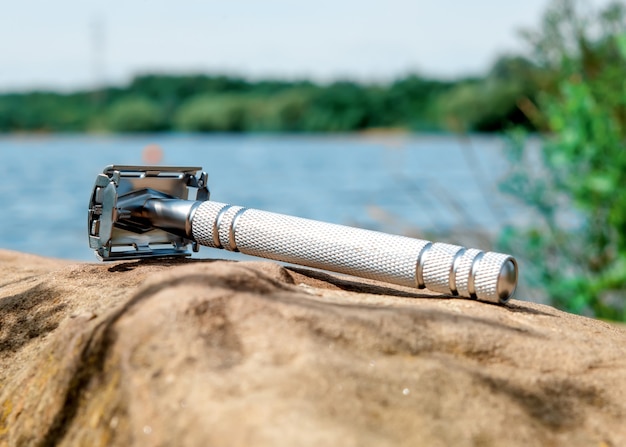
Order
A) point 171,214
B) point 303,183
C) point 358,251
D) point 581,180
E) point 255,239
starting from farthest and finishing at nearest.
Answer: point 303,183 → point 581,180 → point 171,214 → point 255,239 → point 358,251

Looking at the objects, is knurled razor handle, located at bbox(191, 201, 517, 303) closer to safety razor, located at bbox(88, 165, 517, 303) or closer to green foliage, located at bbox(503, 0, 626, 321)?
safety razor, located at bbox(88, 165, 517, 303)

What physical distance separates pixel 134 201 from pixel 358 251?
857 millimetres

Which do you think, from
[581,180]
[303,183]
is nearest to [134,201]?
[581,180]

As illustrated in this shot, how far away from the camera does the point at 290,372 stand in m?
1.87

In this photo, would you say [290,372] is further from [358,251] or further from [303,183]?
[303,183]

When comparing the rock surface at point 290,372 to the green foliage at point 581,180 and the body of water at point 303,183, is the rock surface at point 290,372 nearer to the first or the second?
the body of water at point 303,183

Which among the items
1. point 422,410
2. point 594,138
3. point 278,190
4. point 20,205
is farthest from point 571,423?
point 278,190

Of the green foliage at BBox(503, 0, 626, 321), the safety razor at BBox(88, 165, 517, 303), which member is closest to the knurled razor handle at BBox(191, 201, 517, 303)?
the safety razor at BBox(88, 165, 517, 303)

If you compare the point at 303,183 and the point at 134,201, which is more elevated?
the point at 134,201

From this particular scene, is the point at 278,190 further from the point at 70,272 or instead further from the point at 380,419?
the point at 380,419

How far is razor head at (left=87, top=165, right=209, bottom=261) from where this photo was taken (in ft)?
9.59

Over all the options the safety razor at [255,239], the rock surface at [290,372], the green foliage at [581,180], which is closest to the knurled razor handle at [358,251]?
the safety razor at [255,239]

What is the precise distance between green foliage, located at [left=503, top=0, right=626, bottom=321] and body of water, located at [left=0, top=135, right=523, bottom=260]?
47 centimetres

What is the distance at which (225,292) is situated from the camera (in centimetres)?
216
